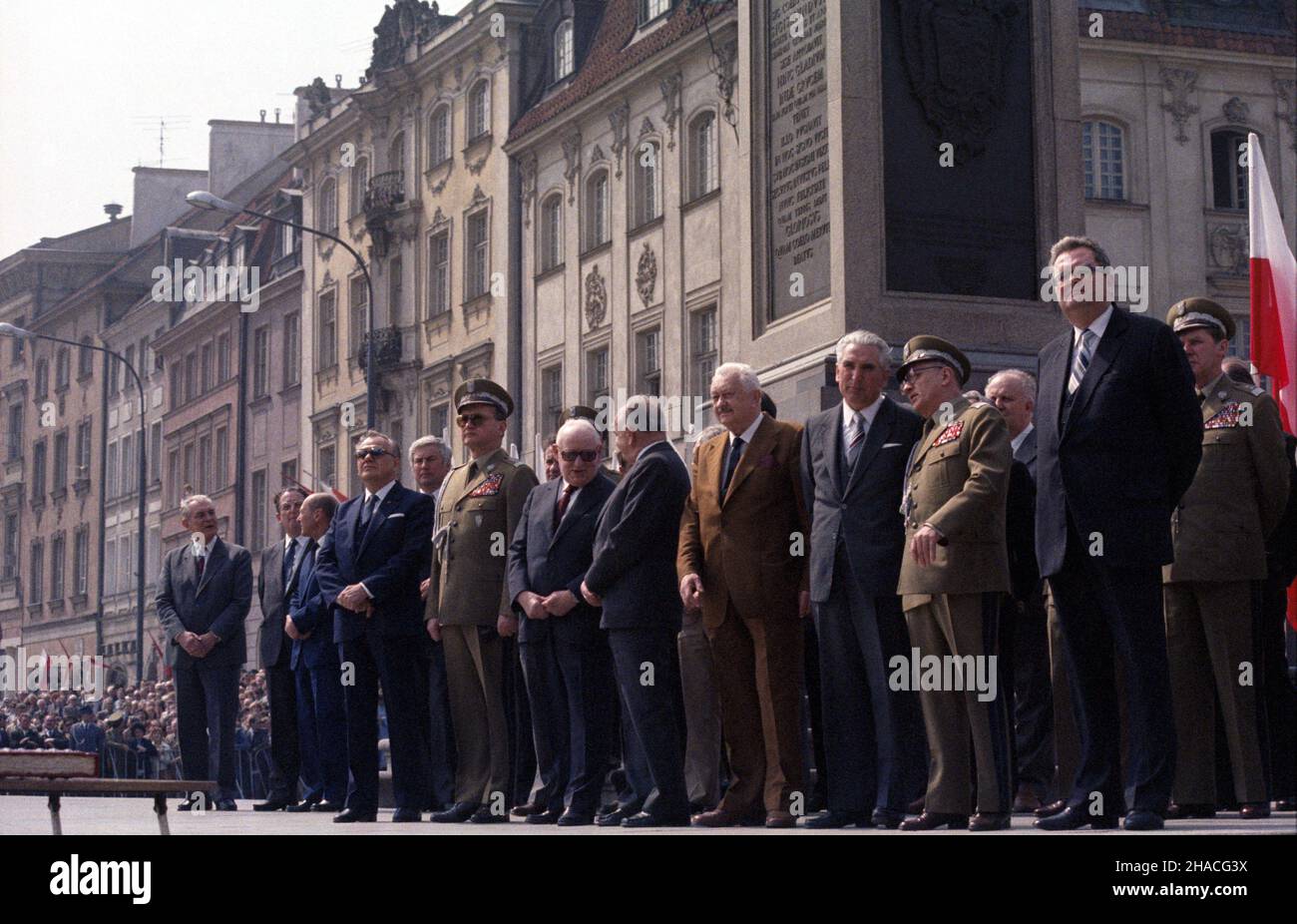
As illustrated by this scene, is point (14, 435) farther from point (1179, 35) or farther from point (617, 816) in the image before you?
point (617, 816)

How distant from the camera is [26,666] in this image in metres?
68.9

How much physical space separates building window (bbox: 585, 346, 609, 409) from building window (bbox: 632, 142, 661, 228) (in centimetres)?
275

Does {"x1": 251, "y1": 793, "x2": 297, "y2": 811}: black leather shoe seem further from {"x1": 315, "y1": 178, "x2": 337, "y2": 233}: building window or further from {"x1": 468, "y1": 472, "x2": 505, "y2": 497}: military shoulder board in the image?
{"x1": 315, "y1": 178, "x2": 337, "y2": 233}: building window

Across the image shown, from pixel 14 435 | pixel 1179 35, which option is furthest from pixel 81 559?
pixel 1179 35

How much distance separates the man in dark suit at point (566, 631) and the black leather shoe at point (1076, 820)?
300 cm

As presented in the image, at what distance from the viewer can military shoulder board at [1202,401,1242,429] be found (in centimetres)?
962

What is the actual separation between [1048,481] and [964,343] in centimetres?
386

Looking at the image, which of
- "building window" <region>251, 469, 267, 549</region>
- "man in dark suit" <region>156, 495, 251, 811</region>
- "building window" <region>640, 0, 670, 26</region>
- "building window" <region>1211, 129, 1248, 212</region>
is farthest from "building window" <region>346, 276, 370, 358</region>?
"man in dark suit" <region>156, 495, 251, 811</region>

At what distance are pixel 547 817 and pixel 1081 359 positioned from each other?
12.7 feet

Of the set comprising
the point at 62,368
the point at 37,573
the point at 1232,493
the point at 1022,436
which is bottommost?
the point at 1232,493

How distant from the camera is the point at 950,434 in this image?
903 cm

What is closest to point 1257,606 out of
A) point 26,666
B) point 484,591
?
point 484,591

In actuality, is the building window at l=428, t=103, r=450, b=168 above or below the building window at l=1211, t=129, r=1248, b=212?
above

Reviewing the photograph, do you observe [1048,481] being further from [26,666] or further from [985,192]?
[26,666]
